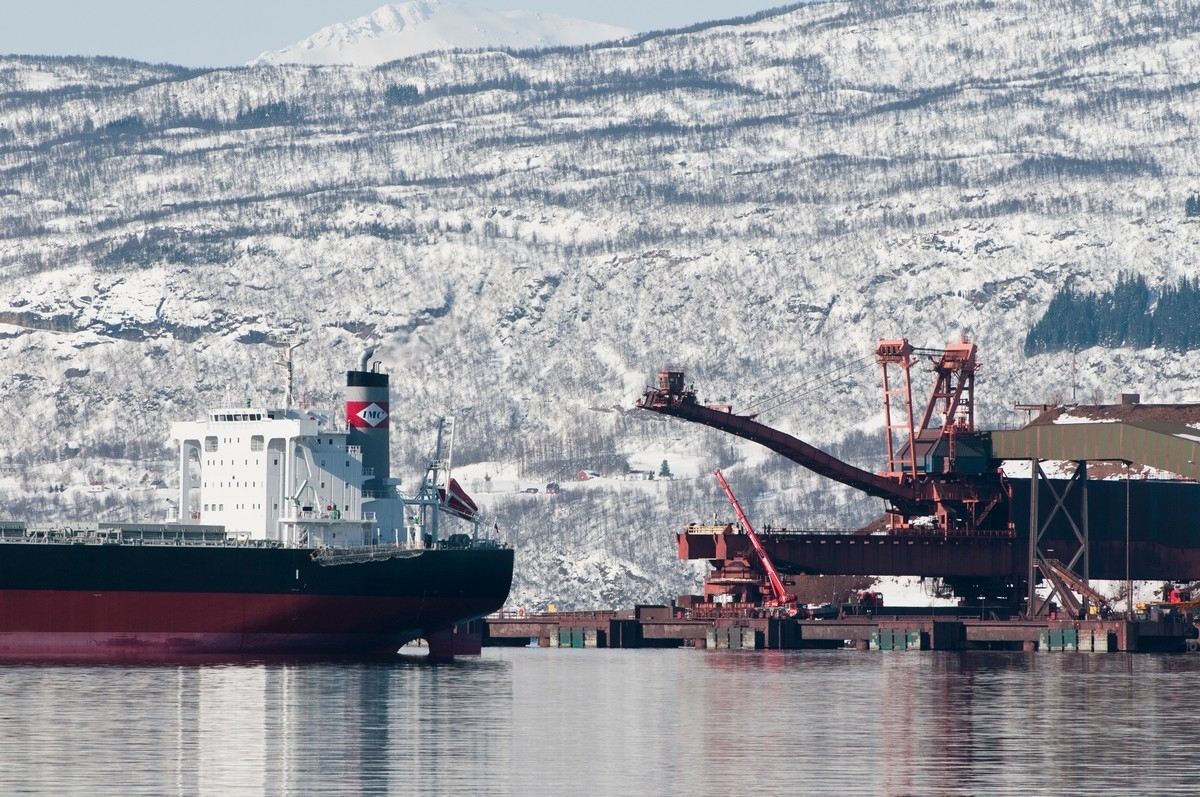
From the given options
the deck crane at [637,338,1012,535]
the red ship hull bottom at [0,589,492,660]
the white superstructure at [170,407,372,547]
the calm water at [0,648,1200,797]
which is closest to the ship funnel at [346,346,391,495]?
the white superstructure at [170,407,372,547]

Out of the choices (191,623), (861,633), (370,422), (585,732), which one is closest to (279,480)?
(370,422)

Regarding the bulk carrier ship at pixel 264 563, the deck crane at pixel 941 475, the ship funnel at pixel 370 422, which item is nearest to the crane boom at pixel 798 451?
the deck crane at pixel 941 475

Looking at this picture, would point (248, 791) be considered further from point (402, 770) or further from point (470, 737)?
point (470, 737)

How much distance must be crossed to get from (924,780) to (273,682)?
35474 mm

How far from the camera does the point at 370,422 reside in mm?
110562

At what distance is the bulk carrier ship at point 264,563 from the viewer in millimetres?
100125

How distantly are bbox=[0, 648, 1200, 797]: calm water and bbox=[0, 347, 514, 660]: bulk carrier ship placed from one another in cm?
617

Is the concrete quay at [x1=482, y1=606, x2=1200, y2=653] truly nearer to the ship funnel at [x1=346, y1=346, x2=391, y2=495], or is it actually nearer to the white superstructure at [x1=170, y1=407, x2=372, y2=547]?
the ship funnel at [x1=346, y1=346, x2=391, y2=495]

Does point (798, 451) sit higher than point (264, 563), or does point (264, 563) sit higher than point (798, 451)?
point (798, 451)

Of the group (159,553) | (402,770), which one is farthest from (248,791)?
(159,553)

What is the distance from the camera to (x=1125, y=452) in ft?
426

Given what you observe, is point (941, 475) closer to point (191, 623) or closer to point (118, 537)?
point (191, 623)

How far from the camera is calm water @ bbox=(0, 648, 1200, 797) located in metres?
53.8

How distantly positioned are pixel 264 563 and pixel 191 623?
4069 millimetres
